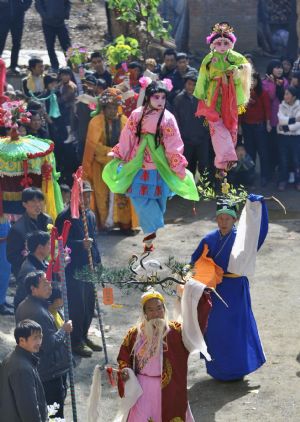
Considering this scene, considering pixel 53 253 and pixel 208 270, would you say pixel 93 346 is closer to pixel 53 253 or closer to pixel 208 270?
pixel 208 270

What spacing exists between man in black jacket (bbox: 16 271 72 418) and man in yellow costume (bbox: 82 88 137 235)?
5.09m

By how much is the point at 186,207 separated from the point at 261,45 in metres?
5.11

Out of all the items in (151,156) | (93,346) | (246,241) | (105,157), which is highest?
(151,156)

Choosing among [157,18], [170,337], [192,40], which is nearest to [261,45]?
[192,40]

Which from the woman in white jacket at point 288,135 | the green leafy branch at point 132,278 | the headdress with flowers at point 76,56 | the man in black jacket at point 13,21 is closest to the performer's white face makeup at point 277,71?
the woman in white jacket at point 288,135

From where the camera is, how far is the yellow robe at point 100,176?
48.7 feet

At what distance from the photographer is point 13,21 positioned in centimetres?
1908

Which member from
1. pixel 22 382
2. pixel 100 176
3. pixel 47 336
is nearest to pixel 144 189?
pixel 100 176

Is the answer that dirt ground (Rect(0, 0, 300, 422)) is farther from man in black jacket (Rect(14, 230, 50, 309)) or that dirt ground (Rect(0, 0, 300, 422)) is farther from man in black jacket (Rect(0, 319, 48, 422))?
man in black jacket (Rect(0, 319, 48, 422))

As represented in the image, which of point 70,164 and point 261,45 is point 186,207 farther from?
point 261,45

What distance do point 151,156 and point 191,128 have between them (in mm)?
3603

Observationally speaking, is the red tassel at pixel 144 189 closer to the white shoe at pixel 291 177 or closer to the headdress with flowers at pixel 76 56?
the white shoe at pixel 291 177

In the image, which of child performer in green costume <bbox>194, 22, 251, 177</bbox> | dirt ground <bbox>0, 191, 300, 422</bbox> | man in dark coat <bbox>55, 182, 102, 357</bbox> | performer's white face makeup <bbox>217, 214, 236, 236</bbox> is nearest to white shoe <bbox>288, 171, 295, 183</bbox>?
dirt ground <bbox>0, 191, 300, 422</bbox>

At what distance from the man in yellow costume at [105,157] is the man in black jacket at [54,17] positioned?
13.8 ft
